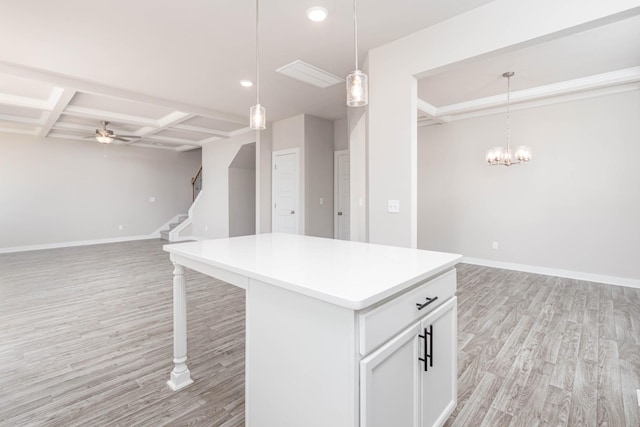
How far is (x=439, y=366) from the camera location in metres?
1.46

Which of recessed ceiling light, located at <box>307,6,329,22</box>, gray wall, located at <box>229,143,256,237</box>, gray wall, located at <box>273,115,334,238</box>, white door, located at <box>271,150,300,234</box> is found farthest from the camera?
gray wall, located at <box>229,143,256,237</box>

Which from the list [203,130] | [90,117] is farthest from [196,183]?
[90,117]

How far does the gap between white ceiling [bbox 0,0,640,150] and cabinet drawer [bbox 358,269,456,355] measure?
2.18 m

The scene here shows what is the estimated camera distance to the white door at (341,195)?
19.5ft

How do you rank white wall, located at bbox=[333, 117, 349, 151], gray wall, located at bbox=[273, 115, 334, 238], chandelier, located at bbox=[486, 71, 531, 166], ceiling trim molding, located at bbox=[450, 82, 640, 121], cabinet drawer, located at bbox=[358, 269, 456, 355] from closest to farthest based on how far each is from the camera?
cabinet drawer, located at bbox=[358, 269, 456, 355]
ceiling trim molding, located at bbox=[450, 82, 640, 121]
chandelier, located at bbox=[486, 71, 531, 166]
gray wall, located at bbox=[273, 115, 334, 238]
white wall, located at bbox=[333, 117, 349, 151]

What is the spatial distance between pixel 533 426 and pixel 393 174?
2039mm

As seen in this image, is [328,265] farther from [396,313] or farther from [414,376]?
[414,376]

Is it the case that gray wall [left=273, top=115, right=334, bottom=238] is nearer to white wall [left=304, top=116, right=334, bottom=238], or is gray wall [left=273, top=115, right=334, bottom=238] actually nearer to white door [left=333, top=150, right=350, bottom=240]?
white wall [left=304, top=116, right=334, bottom=238]

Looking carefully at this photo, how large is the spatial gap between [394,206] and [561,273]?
11.2ft

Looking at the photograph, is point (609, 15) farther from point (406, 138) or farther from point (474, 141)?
point (474, 141)

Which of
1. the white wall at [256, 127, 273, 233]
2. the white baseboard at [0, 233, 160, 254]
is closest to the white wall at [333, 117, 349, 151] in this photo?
the white wall at [256, 127, 273, 233]

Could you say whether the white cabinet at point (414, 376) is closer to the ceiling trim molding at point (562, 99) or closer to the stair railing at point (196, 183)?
the ceiling trim molding at point (562, 99)

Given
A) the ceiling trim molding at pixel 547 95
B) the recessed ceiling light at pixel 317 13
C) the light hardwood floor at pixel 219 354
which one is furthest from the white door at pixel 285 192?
the recessed ceiling light at pixel 317 13

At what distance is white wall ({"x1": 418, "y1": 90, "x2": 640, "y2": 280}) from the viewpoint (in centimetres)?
404
